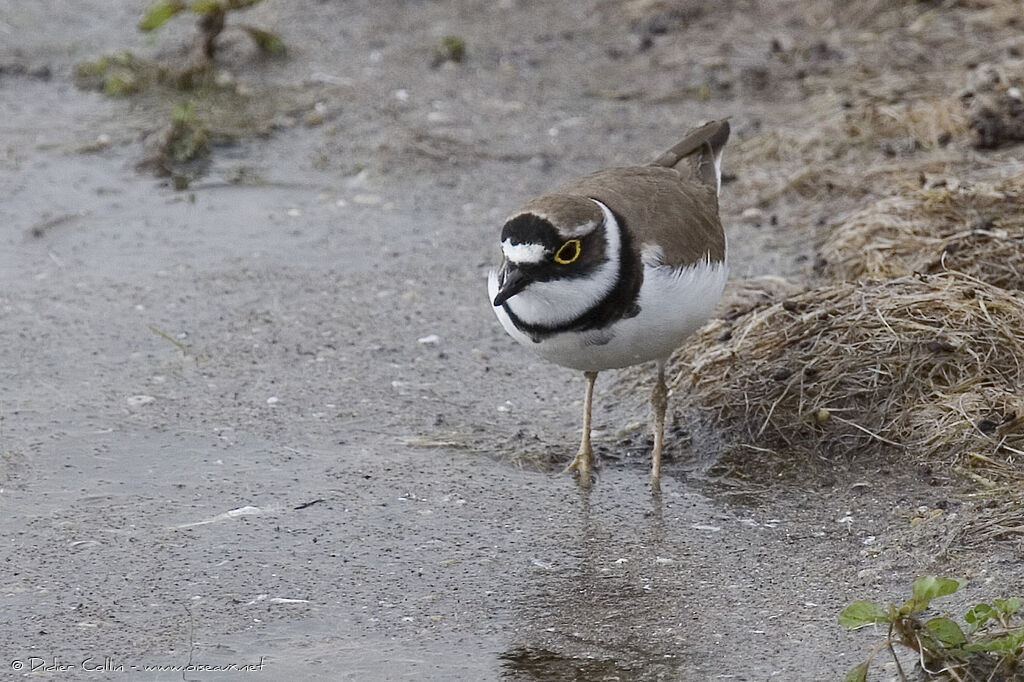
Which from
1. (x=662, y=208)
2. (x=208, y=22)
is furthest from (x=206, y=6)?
(x=662, y=208)

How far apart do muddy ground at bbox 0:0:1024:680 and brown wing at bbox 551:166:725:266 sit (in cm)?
89

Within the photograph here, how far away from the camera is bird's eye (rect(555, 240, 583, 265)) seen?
5.11m

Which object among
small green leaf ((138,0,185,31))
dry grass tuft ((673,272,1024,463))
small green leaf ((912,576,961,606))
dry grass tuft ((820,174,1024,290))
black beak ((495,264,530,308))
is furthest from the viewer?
small green leaf ((138,0,185,31))

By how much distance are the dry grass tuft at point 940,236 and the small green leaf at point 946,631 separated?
2.89m

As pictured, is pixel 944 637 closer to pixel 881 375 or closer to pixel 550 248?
pixel 550 248

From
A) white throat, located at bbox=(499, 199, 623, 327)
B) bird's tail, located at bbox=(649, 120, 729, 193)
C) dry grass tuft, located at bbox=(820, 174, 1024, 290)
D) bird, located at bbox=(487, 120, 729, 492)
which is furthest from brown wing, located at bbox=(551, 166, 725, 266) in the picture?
dry grass tuft, located at bbox=(820, 174, 1024, 290)

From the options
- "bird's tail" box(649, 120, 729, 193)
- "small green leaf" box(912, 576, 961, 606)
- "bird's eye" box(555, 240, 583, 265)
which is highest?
"bird's tail" box(649, 120, 729, 193)

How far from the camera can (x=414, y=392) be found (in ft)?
21.5

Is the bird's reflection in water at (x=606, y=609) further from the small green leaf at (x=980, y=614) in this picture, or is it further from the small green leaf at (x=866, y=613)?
the small green leaf at (x=980, y=614)

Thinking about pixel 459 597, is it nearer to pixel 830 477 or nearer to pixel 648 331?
pixel 648 331

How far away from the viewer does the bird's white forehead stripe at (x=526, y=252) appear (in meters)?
5.04

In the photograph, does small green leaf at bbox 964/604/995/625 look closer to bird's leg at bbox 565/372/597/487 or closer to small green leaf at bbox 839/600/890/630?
small green leaf at bbox 839/600/890/630

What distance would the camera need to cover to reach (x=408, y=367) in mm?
6820

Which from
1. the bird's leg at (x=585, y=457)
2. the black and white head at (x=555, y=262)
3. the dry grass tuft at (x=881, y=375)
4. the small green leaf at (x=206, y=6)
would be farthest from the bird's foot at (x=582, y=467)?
the small green leaf at (x=206, y=6)
